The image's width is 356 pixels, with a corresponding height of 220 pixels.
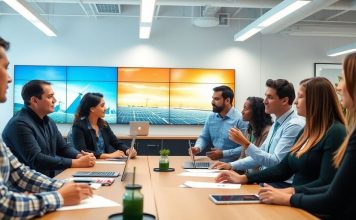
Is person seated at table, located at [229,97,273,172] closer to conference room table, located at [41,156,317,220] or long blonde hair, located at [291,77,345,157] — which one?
conference room table, located at [41,156,317,220]

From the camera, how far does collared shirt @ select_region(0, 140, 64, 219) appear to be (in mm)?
1539

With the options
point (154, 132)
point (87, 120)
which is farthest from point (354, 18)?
point (87, 120)

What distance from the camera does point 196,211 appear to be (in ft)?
6.00

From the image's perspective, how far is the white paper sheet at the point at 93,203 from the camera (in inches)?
71.6

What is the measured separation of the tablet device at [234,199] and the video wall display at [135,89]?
512 cm

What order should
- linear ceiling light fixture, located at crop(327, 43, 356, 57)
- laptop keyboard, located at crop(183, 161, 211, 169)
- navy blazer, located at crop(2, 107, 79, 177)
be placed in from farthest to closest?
linear ceiling light fixture, located at crop(327, 43, 356, 57), laptop keyboard, located at crop(183, 161, 211, 169), navy blazer, located at crop(2, 107, 79, 177)

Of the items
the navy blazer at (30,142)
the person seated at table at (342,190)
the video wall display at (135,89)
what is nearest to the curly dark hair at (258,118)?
the navy blazer at (30,142)

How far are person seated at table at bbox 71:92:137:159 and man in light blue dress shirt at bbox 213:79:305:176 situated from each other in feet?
4.15

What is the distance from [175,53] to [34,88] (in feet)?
13.9

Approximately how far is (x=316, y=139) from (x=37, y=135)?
2074 millimetres

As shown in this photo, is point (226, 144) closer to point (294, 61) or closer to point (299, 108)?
point (299, 108)

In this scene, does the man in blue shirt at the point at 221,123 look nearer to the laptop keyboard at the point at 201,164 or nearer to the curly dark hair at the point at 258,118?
the curly dark hair at the point at 258,118


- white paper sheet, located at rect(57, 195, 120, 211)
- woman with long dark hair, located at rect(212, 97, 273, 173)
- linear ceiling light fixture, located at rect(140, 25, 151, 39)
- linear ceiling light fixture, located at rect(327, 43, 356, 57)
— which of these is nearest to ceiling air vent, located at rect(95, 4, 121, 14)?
linear ceiling light fixture, located at rect(140, 25, 151, 39)

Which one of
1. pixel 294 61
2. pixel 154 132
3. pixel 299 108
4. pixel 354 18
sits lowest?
pixel 154 132
